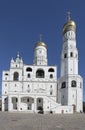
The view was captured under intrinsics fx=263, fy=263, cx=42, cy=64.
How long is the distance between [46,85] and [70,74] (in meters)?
7.57

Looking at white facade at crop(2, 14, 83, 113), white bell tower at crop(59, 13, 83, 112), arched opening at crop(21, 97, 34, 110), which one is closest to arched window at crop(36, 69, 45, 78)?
white facade at crop(2, 14, 83, 113)

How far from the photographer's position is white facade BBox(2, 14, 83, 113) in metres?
64.4

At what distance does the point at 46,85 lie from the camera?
7069 centimetres

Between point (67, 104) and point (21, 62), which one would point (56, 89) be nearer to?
point (67, 104)

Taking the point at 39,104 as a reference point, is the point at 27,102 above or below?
above

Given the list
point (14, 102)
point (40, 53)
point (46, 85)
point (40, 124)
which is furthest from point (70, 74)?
point (40, 124)

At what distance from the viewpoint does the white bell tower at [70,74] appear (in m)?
65.8

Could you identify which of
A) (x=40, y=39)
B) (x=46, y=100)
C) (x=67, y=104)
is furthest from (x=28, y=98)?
(x=40, y=39)

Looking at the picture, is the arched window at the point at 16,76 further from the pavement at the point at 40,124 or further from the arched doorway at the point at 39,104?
→ the pavement at the point at 40,124

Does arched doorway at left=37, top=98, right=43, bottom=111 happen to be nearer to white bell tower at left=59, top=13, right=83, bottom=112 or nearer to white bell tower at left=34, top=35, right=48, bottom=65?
white bell tower at left=59, top=13, right=83, bottom=112

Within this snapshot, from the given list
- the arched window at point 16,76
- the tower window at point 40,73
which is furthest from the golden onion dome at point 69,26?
the arched window at point 16,76

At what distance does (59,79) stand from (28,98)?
9.96 metres

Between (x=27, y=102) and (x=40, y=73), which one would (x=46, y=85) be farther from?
(x=27, y=102)

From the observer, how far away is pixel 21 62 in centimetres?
7894
